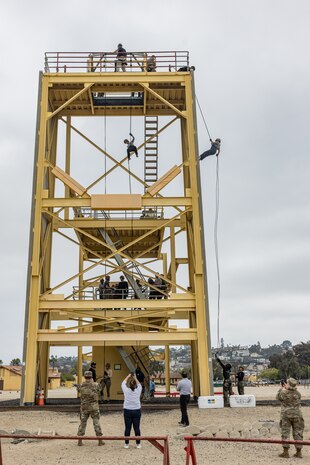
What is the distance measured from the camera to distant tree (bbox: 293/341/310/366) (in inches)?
4781

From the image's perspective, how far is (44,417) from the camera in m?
17.8

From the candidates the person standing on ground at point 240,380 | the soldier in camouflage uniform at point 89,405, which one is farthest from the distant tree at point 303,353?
the soldier in camouflage uniform at point 89,405

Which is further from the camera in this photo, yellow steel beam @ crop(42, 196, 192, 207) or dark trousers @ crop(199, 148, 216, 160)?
dark trousers @ crop(199, 148, 216, 160)

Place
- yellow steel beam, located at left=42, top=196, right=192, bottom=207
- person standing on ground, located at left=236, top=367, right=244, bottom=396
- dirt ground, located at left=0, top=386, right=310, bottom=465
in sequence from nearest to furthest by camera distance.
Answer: dirt ground, located at left=0, top=386, right=310, bottom=465 → person standing on ground, located at left=236, top=367, right=244, bottom=396 → yellow steel beam, located at left=42, top=196, right=192, bottom=207

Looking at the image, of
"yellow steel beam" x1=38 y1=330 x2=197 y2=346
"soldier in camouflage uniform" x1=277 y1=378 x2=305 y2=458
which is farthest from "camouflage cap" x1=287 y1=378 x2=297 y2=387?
"yellow steel beam" x1=38 y1=330 x2=197 y2=346

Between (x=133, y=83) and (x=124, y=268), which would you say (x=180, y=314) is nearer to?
(x=124, y=268)

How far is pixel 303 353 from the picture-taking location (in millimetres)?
125000

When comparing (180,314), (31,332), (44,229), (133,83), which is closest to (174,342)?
(180,314)

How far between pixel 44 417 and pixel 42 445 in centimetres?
535

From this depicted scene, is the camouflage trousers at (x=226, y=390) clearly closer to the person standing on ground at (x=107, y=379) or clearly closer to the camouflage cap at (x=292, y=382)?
the person standing on ground at (x=107, y=379)

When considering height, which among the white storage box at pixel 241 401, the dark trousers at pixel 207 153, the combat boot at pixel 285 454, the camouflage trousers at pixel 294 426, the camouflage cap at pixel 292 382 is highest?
the dark trousers at pixel 207 153

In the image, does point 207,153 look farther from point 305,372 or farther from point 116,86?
point 305,372

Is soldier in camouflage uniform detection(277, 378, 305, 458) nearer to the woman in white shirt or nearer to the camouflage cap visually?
the camouflage cap

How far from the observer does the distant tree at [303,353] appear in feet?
398
